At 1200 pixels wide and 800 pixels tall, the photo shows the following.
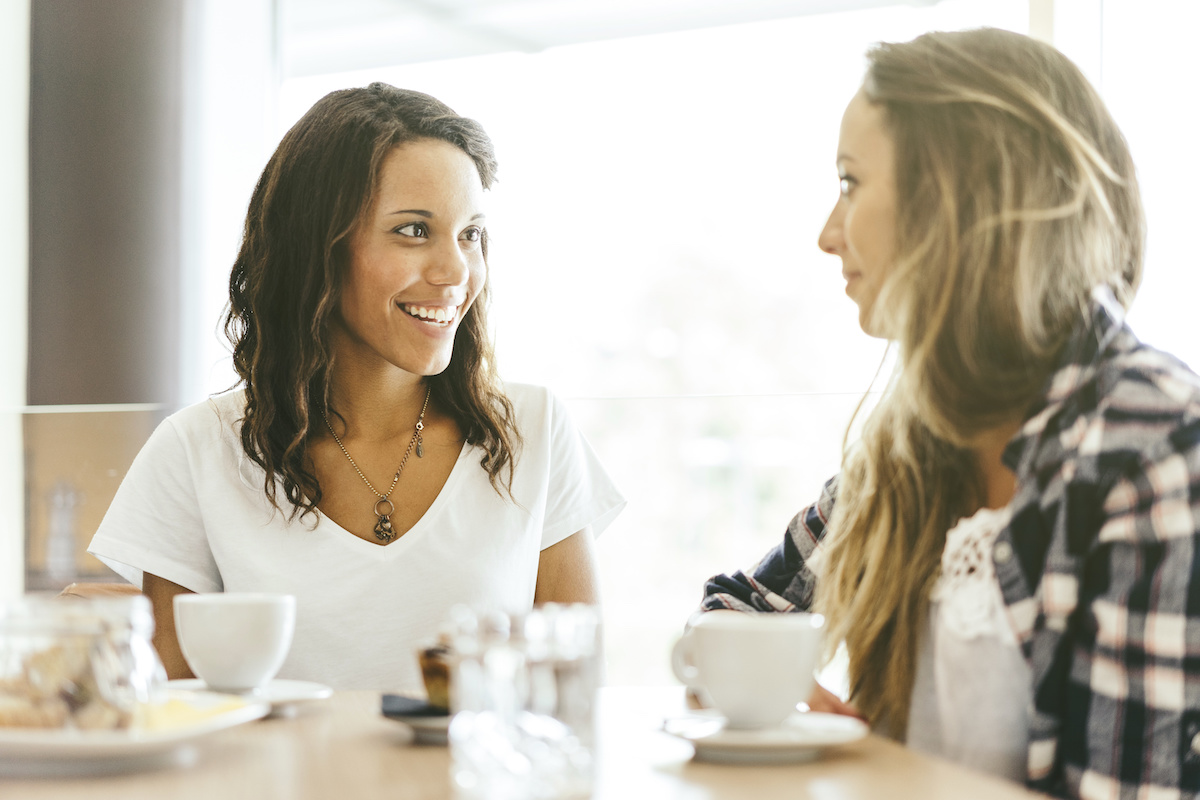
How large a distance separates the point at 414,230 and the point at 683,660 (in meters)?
0.92

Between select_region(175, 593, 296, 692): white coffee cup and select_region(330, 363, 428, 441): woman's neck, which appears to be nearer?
select_region(175, 593, 296, 692): white coffee cup

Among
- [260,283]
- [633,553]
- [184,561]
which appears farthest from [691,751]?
[633,553]

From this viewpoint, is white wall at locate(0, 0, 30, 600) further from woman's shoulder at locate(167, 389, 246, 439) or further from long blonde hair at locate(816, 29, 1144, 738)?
long blonde hair at locate(816, 29, 1144, 738)

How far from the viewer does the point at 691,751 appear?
0.84m

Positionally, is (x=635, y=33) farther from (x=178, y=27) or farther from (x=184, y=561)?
(x=184, y=561)

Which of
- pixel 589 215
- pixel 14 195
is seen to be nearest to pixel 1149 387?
pixel 589 215

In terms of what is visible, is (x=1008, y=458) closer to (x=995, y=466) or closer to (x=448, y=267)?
(x=995, y=466)

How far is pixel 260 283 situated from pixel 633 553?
118 cm

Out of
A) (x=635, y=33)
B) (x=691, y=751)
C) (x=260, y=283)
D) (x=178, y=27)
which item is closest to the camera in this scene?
(x=691, y=751)

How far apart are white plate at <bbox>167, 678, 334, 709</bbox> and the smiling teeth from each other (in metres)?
0.69

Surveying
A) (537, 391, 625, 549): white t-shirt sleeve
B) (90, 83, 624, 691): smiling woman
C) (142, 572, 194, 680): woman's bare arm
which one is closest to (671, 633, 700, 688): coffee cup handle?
(90, 83, 624, 691): smiling woman

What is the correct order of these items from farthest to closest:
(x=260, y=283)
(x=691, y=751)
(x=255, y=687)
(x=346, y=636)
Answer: (x=260, y=283) → (x=346, y=636) → (x=255, y=687) → (x=691, y=751)

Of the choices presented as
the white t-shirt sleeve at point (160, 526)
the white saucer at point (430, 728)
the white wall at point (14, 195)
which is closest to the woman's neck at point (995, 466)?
the white saucer at point (430, 728)

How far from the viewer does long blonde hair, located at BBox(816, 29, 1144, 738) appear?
106 centimetres
